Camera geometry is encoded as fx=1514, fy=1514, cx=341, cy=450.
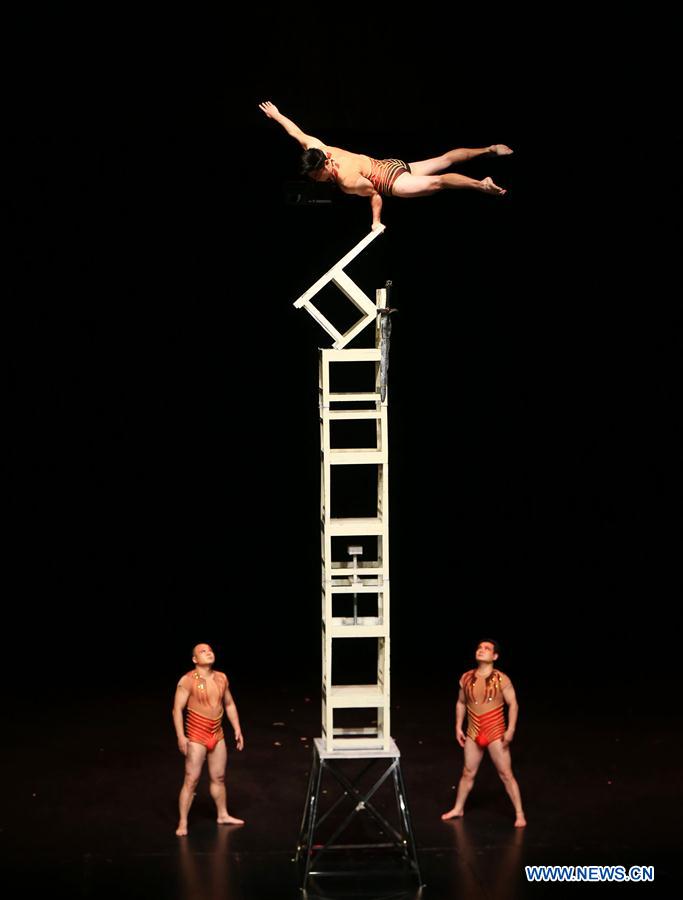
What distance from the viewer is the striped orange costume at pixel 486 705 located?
7.67m

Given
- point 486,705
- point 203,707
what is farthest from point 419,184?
point 203,707

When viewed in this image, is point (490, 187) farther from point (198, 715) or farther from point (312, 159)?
point (198, 715)

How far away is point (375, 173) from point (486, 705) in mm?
2722

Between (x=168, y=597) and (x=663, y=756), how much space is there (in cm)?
389

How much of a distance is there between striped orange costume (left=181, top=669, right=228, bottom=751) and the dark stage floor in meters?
0.48

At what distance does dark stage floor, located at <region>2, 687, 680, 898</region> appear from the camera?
6.98 metres

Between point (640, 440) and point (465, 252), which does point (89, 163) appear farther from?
→ point (640, 440)

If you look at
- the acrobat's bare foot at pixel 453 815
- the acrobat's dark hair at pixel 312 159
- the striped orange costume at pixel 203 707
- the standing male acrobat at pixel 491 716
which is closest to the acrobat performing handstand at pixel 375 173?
the acrobat's dark hair at pixel 312 159

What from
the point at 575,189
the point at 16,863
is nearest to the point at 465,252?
the point at 575,189

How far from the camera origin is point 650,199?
1016 cm

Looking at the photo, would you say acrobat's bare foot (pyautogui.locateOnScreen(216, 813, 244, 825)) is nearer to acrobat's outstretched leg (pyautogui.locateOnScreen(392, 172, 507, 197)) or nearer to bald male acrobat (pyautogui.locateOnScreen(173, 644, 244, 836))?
bald male acrobat (pyautogui.locateOnScreen(173, 644, 244, 836))

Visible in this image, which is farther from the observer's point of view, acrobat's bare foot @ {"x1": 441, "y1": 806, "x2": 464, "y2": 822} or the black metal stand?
acrobat's bare foot @ {"x1": 441, "y1": 806, "x2": 464, "y2": 822}

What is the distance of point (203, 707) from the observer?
7.57 metres

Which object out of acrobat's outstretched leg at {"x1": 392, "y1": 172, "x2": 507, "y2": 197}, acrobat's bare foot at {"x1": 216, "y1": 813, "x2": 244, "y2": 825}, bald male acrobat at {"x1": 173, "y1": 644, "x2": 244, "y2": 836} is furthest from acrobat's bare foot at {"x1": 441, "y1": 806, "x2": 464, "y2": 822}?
acrobat's outstretched leg at {"x1": 392, "y1": 172, "x2": 507, "y2": 197}
